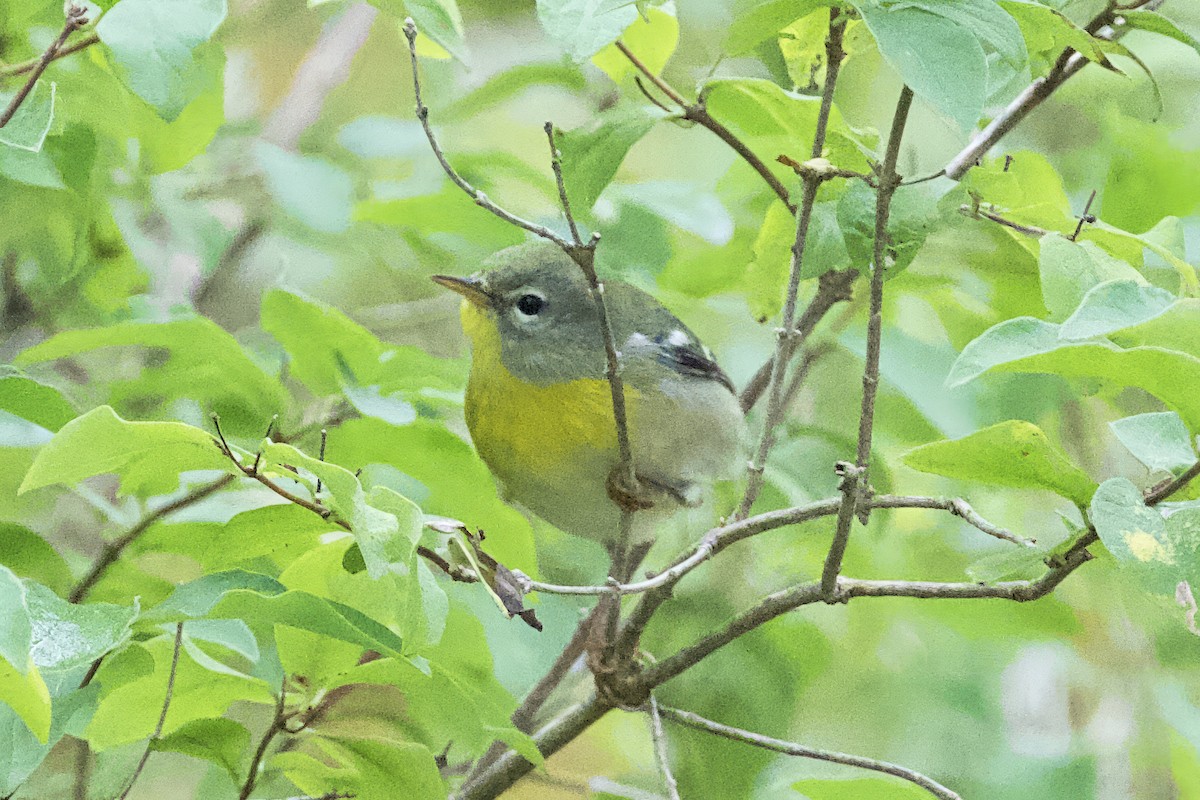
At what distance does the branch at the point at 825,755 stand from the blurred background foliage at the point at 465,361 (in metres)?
0.07

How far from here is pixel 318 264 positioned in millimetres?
2619

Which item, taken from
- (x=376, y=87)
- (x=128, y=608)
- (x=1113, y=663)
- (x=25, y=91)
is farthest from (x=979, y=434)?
(x=376, y=87)

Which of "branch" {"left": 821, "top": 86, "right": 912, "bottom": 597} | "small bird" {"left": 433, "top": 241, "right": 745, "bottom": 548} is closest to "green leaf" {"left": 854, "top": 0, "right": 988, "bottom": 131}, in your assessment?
"branch" {"left": 821, "top": 86, "right": 912, "bottom": 597}

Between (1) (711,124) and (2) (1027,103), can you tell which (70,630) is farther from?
(2) (1027,103)

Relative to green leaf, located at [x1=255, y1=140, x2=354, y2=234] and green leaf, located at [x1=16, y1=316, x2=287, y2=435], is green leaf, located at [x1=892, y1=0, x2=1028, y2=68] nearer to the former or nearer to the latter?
green leaf, located at [x1=16, y1=316, x2=287, y2=435]

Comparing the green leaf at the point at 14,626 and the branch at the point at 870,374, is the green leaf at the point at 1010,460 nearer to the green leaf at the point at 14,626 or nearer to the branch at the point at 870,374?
the branch at the point at 870,374

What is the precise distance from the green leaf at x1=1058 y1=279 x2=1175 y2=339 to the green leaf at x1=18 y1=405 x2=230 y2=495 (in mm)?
622

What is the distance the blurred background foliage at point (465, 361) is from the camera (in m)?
1.03

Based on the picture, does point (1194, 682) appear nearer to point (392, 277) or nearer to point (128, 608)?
point (392, 277)

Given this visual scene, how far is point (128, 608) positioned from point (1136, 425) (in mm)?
759

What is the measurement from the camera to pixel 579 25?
887 mm

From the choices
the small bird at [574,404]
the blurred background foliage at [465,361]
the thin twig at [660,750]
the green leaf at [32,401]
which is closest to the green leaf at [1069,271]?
the blurred background foliage at [465,361]

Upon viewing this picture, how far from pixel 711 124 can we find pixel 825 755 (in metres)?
0.64

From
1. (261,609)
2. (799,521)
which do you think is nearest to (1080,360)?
(799,521)
